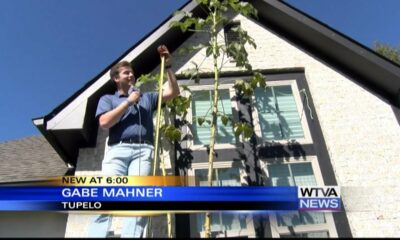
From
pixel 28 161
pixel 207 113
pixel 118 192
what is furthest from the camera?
pixel 28 161

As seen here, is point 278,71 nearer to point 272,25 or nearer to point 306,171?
point 272,25

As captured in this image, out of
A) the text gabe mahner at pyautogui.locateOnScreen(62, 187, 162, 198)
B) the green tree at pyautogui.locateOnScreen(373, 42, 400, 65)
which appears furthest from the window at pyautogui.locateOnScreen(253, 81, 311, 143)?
the green tree at pyautogui.locateOnScreen(373, 42, 400, 65)

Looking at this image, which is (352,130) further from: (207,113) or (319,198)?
(207,113)

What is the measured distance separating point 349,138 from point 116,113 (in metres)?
3.38

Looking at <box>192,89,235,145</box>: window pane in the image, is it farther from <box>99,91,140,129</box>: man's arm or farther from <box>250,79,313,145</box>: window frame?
<box>99,91,140,129</box>: man's arm

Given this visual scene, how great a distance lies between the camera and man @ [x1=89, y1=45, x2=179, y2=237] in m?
3.31

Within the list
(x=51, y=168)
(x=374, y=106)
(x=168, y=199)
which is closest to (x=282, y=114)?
(x=374, y=106)

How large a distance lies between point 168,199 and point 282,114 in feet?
9.72

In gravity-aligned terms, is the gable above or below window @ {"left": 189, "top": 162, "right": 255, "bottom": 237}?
above

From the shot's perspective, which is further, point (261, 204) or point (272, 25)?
point (272, 25)

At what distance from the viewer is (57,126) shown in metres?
4.88

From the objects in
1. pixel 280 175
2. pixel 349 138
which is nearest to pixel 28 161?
pixel 280 175

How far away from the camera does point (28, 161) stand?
748 centimetres

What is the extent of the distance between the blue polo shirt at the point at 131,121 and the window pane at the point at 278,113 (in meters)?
1.95
